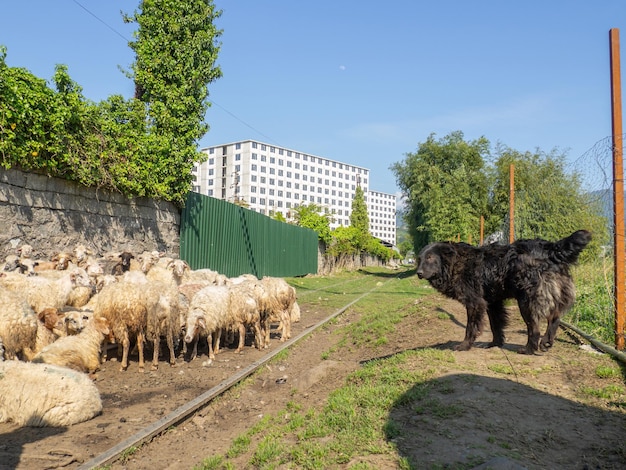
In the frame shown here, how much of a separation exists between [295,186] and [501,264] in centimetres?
12863

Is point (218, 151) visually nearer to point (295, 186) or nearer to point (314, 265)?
point (295, 186)

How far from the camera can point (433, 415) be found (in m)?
4.20

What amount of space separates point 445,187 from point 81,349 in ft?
97.8

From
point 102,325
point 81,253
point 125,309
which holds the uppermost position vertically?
point 81,253

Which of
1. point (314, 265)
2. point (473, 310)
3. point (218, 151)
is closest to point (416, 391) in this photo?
point (473, 310)

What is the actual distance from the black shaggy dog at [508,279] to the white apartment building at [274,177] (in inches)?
3825

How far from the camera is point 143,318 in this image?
7.05 meters

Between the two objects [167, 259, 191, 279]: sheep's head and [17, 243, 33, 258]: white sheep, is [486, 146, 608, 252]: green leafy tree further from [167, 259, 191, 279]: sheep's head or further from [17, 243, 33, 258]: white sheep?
[17, 243, 33, 258]: white sheep

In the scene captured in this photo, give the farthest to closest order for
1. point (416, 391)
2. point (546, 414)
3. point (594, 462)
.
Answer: point (416, 391) → point (546, 414) → point (594, 462)

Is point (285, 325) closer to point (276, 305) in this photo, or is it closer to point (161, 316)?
point (276, 305)

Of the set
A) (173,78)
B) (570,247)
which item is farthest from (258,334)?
(173,78)

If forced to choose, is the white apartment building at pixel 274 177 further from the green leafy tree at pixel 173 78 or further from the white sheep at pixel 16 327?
the white sheep at pixel 16 327

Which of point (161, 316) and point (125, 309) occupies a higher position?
point (125, 309)

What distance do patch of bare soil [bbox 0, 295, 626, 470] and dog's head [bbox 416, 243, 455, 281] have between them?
1.26m
